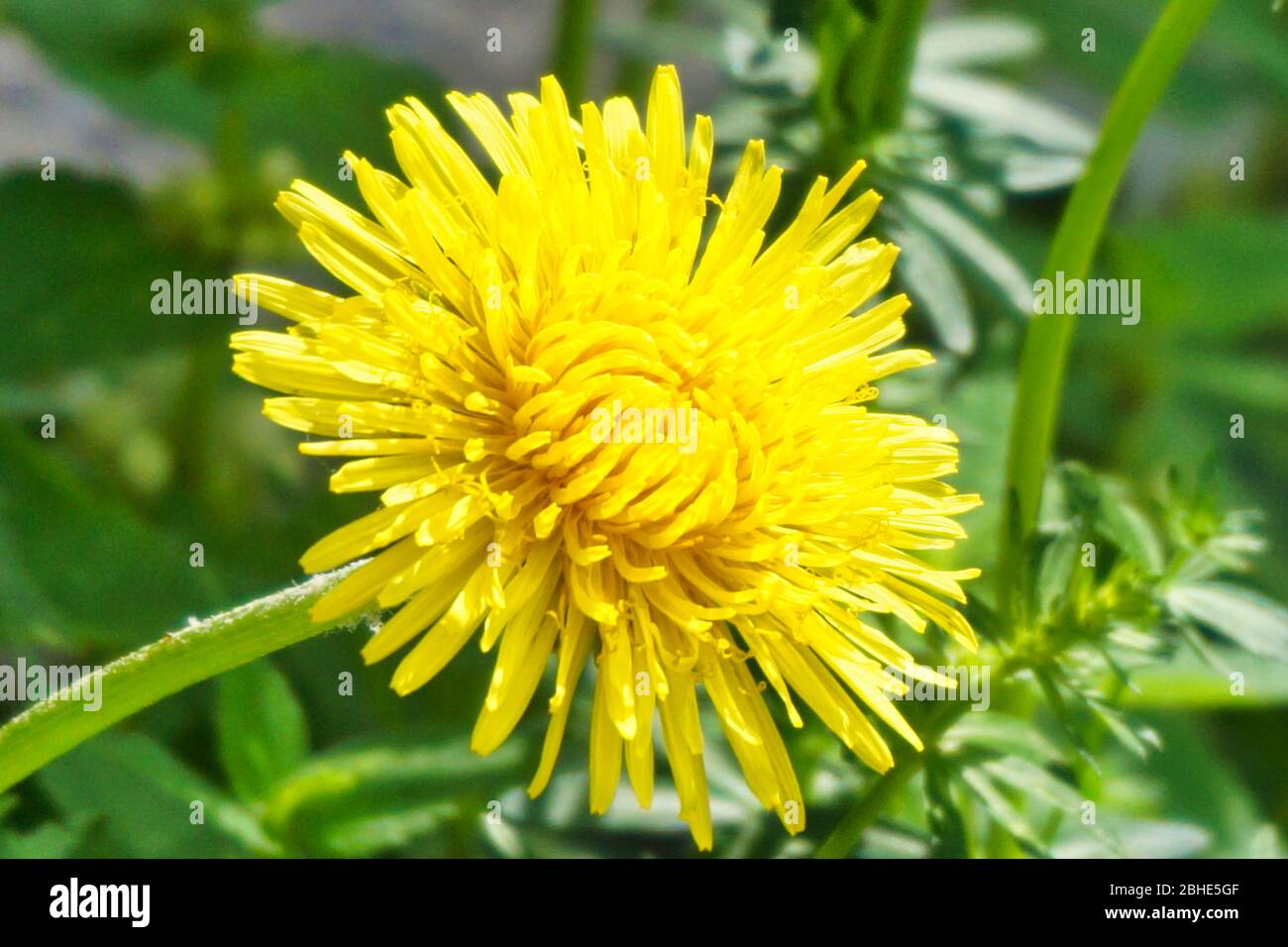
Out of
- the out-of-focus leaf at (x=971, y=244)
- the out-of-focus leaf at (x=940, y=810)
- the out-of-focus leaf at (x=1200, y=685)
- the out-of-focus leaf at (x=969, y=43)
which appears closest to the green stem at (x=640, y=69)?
the out-of-focus leaf at (x=969, y=43)

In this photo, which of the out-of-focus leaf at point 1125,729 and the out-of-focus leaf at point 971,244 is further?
the out-of-focus leaf at point 971,244

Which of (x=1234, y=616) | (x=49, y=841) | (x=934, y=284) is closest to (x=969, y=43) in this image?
(x=934, y=284)

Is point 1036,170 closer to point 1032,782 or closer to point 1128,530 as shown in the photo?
point 1128,530

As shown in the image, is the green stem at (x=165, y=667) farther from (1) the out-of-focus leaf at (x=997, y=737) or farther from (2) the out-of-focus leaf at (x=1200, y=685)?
(2) the out-of-focus leaf at (x=1200, y=685)

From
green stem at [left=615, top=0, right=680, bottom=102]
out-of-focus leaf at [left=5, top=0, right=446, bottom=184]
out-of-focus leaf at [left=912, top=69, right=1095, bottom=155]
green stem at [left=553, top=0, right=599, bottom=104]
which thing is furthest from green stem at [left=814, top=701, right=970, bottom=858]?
green stem at [left=615, top=0, right=680, bottom=102]

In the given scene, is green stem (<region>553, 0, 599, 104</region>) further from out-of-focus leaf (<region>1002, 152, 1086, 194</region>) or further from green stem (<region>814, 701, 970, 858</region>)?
green stem (<region>814, 701, 970, 858</region>)

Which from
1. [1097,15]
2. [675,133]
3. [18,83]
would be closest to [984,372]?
[675,133]
